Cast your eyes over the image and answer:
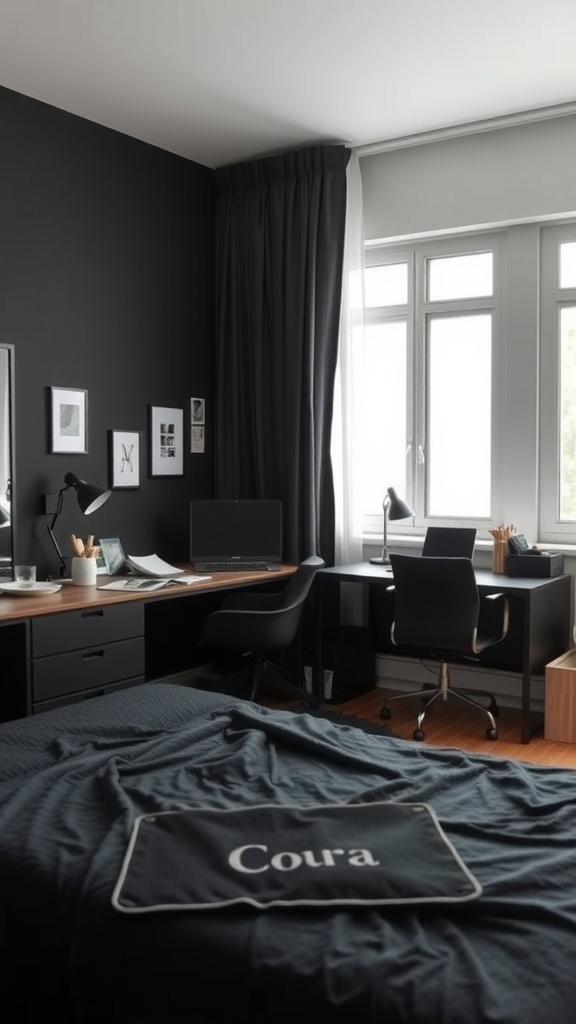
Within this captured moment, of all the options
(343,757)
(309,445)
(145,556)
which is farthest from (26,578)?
(343,757)

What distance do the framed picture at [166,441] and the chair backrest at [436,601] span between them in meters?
1.42

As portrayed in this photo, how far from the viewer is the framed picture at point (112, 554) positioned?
4215mm

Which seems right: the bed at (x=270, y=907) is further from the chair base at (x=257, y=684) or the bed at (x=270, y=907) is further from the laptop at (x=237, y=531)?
the laptop at (x=237, y=531)

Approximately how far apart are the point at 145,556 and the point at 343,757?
9.14 ft

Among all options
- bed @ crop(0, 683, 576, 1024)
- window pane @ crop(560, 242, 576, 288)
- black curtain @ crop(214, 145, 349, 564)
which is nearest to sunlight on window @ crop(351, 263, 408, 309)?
black curtain @ crop(214, 145, 349, 564)

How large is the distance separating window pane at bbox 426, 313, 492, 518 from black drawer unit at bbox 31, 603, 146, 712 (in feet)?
6.40

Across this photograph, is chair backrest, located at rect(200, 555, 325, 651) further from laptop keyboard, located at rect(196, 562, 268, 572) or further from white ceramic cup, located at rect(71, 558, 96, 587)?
white ceramic cup, located at rect(71, 558, 96, 587)

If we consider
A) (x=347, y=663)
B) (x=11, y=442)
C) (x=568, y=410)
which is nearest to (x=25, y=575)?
(x=11, y=442)

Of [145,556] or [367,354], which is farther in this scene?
[367,354]

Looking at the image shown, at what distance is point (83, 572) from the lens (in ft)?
12.7

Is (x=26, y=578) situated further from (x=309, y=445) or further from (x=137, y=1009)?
(x=137, y=1009)

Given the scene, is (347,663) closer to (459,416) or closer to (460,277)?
(459,416)

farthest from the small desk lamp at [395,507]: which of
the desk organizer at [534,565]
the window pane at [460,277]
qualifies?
the window pane at [460,277]

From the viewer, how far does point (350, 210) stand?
4.76 metres
